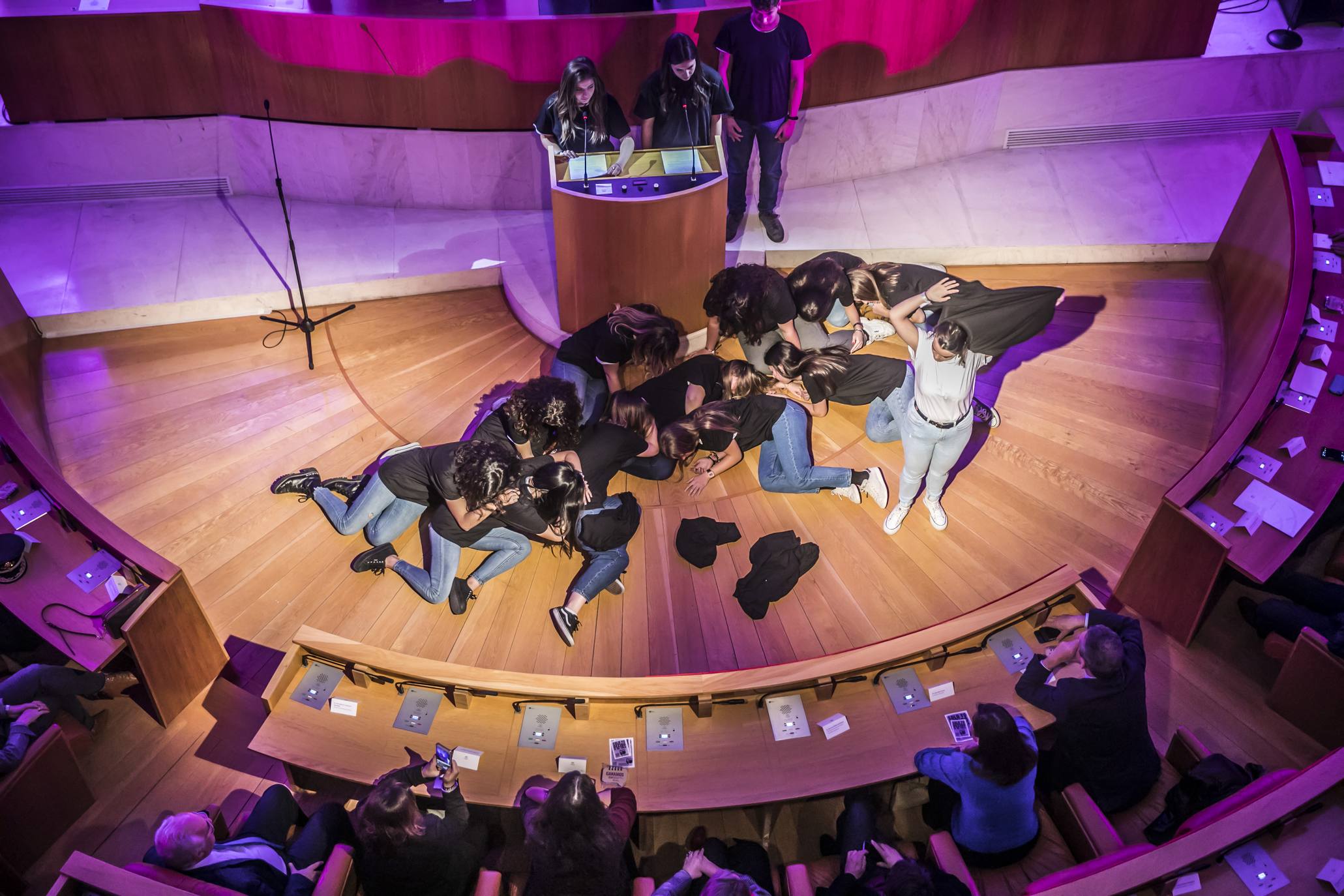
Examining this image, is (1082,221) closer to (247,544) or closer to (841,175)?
(841,175)

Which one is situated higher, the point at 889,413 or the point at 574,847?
the point at 889,413

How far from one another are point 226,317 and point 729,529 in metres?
3.54

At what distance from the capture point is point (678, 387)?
16.9ft

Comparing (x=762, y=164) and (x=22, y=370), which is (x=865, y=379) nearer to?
(x=762, y=164)

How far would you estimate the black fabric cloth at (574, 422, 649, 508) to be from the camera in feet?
15.5

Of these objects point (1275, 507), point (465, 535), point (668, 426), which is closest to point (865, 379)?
point (668, 426)

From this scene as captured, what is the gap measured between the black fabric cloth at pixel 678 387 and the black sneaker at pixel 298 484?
168 centimetres

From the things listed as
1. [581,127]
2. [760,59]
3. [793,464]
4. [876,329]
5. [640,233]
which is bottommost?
[793,464]

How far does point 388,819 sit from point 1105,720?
104 inches

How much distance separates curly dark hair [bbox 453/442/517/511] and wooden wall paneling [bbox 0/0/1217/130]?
3304 millimetres

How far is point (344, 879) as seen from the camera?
3598 mm

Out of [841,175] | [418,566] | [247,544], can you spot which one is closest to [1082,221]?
[841,175]

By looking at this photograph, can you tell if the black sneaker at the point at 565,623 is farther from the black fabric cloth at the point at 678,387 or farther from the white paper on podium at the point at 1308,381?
the white paper on podium at the point at 1308,381

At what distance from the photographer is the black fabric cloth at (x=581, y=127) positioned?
17.9 ft
